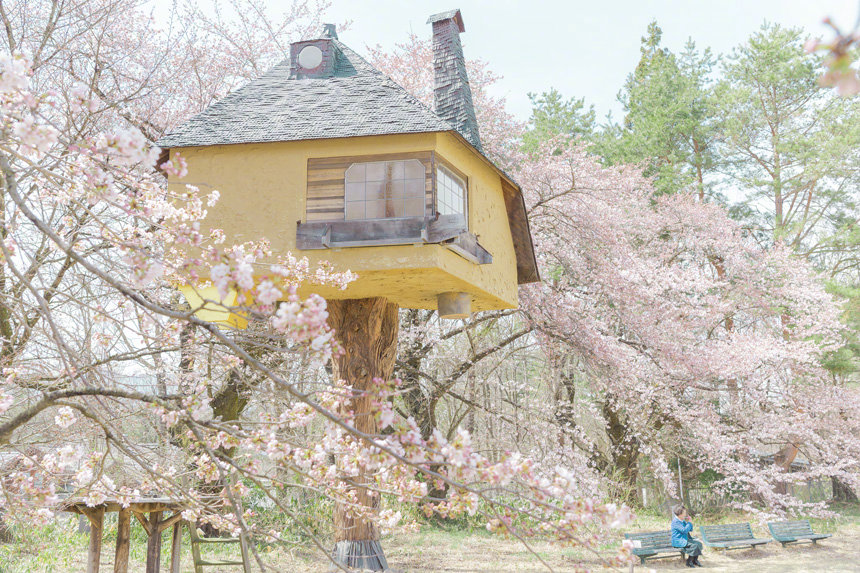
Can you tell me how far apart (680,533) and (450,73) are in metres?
8.58

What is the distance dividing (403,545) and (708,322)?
9028 mm

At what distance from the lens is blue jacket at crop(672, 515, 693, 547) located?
38.3 feet

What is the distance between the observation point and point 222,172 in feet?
27.9

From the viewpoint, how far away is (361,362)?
9375 mm

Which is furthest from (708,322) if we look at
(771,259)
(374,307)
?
(374,307)

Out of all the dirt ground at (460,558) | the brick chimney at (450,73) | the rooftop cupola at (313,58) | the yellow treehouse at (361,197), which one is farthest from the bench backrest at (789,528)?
the rooftop cupola at (313,58)

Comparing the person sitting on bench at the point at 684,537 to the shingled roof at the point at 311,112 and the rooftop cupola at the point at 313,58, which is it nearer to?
the shingled roof at the point at 311,112

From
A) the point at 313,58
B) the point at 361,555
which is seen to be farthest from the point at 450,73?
the point at 361,555

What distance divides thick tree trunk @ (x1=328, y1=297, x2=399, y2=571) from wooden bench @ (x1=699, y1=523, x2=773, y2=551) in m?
7.05

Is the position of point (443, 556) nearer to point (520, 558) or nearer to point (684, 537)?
point (520, 558)

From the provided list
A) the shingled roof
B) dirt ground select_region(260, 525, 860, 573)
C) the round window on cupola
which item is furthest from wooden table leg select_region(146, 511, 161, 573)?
the round window on cupola

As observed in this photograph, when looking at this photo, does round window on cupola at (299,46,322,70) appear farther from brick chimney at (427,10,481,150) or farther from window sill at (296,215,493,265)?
window sill at (296,215,493,265)

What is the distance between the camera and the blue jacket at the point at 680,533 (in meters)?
11.7

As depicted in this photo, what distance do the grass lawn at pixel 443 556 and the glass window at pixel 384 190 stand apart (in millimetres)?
5055
